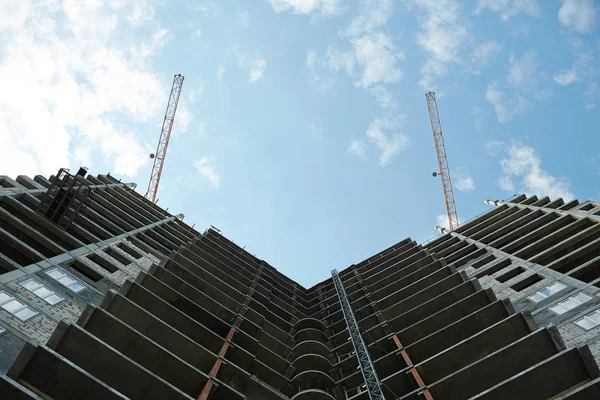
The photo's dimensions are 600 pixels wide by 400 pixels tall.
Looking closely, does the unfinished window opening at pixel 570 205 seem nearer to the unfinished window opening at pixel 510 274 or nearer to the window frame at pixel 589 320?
the unfinished window opening at pixel 510 274

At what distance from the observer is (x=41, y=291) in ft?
52.2

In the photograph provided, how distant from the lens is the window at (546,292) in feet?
64.3

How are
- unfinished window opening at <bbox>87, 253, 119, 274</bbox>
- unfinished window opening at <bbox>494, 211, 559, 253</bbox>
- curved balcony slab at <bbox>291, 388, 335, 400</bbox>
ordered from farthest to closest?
unfinished window opening at <bbox>494, 211, 559, 253</bbox> < unfinished window opening at <bbox>87, 253, 119, 274</bbox> < curved balcony slab at <bbox>291, 388, 335, 400</bbox>

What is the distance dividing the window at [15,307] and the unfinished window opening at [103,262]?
683cm

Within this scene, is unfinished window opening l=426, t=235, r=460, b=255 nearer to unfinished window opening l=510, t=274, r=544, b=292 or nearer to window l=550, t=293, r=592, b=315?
unfinished window opening l=510, t=274, r=544, b=292

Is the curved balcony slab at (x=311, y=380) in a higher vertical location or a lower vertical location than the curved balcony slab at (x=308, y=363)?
lower

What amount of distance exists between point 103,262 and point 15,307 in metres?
7.45

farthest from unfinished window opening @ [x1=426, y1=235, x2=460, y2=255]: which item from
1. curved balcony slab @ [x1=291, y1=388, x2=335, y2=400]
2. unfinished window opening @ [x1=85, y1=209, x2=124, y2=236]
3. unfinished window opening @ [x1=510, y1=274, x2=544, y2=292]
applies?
unfinished window opening @ [x1=85, y1=209, x2=124, y2=236]

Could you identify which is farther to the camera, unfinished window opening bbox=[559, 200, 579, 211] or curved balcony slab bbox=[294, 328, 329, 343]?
unfinished window opening bbox=[559, 200, 579, 211]

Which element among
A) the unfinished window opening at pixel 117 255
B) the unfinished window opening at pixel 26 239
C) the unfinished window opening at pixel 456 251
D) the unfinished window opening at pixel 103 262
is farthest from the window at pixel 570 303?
the unfinished window opening at pixel 26 239

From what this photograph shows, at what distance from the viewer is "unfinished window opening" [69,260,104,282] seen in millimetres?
19688

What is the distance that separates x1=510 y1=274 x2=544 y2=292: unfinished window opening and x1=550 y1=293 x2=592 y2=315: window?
3.76 m

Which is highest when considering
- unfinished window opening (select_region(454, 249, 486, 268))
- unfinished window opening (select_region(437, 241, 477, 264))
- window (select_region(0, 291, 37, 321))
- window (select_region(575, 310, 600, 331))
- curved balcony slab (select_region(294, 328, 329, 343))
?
unfinished window opening (select_region(437, 241, 477, 264))

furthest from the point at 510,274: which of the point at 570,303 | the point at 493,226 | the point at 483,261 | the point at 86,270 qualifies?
the point at 86,270
